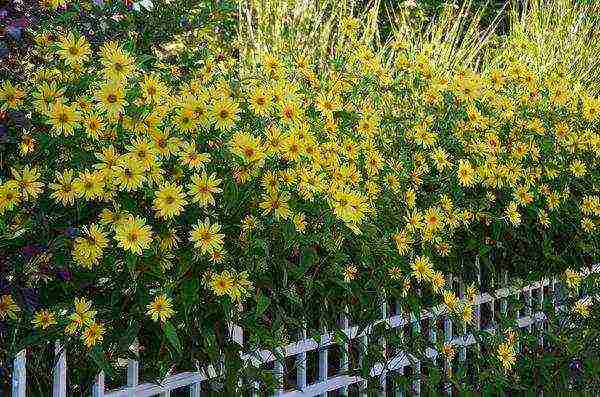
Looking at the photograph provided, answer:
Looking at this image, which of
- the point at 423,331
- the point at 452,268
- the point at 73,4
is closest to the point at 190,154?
the point at 73,4

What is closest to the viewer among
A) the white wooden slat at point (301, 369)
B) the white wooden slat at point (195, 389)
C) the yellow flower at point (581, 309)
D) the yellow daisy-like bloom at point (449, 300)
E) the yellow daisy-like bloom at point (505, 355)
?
the white wooden slat at point (195, 389)

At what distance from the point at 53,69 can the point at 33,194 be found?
525mm

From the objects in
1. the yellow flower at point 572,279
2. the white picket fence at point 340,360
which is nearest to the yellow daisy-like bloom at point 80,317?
the white picket fence at point 340,360

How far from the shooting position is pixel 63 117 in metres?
2.44

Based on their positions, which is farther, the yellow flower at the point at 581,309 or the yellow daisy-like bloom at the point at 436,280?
the yellow flower at the point at 581,309

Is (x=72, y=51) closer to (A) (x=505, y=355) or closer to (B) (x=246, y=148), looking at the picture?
(B) (x=246, y=148)

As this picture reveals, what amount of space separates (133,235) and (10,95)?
18.0 inches

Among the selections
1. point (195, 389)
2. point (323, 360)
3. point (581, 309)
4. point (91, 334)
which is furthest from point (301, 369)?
point (581, 309)

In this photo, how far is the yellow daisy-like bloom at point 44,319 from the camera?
2.43 metres

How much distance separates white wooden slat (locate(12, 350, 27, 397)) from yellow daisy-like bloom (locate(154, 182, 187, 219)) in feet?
1.50

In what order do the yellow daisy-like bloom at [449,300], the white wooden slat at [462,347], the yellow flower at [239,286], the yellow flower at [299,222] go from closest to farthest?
the yellow flower at [239,286] < the yellow flower at [299,222] < the yellow daisy-like bloom at [449,300] < the white wooden slat at [462,347]

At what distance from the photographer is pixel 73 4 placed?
10.6ft

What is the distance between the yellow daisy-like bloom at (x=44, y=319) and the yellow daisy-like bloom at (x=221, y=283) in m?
0.39

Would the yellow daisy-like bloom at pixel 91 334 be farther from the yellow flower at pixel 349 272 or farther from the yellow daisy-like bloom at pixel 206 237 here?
the yellow flower at pixel 349 272
